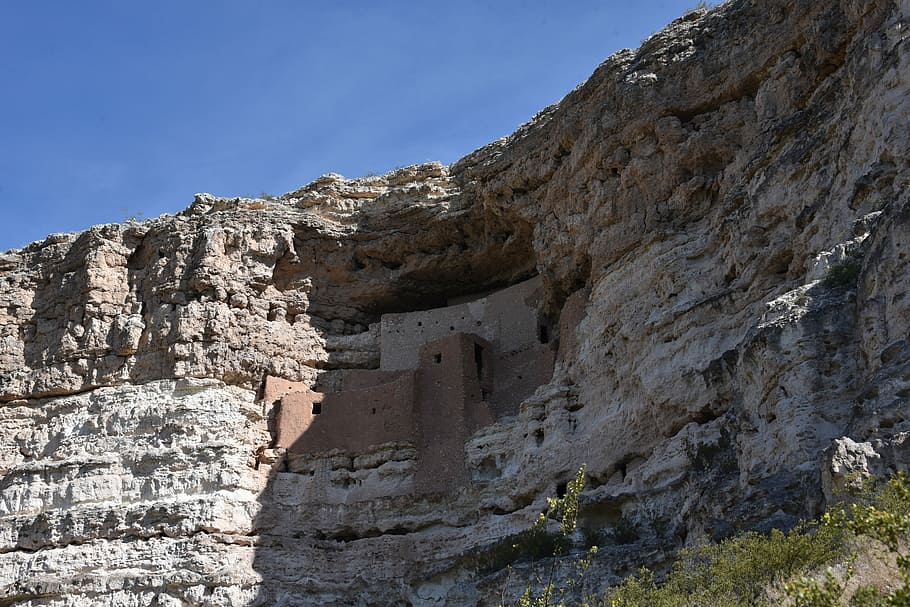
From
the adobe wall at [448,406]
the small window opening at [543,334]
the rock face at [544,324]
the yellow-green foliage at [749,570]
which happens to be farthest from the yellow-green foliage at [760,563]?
the small window opening at [543,334]

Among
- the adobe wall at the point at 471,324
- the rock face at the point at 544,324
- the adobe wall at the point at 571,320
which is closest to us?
the rock face at the point at 544,324

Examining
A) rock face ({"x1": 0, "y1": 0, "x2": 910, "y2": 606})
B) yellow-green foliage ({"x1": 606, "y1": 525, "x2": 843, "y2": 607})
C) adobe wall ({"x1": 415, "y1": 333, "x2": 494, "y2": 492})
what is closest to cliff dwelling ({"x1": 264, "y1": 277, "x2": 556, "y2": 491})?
adobe wall ({"x1": 415, "y1": 333, "x2": 494, "y2": 492})

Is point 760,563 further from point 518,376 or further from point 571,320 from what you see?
point 518,376

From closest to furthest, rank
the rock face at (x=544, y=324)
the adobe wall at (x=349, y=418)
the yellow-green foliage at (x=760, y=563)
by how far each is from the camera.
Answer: the yellow-green foliage at (x=760, y=563)
the rock face at (x=544, y=324)
the adobe wall at (x=349, y=418)

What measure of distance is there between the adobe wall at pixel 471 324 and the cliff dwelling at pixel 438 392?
3 cm

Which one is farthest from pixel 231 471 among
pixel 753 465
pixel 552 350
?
pixel 753 465

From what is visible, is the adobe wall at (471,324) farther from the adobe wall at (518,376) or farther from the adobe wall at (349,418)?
the adobe wall at (349,418)

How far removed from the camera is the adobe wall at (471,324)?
27453 mm

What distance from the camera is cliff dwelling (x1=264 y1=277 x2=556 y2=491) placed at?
25.5m

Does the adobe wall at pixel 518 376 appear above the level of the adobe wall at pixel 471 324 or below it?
below

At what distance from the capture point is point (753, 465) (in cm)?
1483

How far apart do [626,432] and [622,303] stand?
2.91 meters

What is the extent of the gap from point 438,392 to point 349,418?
221 cm

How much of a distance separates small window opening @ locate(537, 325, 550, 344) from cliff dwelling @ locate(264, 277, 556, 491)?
1.1 inches
